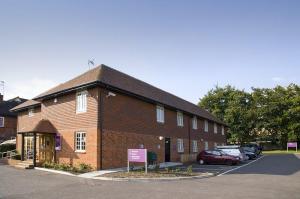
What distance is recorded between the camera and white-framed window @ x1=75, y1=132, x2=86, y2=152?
71.6 ft

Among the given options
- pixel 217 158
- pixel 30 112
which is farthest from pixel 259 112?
pixel 30 112

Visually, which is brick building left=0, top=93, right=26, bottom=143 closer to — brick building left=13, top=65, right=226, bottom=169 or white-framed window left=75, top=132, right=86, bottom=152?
brick building left=13, top=65, right=226, bottom=169

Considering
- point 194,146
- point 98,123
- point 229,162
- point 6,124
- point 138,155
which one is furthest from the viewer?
point 6,124

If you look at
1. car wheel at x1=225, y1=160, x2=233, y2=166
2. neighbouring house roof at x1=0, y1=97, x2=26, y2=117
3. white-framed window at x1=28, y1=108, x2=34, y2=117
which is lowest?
car wheel at x1=225, y1=160, x2=233, y2=166

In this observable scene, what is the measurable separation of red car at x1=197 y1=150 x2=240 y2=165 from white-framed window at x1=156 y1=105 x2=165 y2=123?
4898mm

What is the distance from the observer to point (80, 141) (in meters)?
22.1

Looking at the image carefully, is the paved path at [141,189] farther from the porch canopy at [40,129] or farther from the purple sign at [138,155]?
the porch canopy at [40,129]

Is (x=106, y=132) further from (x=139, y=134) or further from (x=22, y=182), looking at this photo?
(x=22, y=182)

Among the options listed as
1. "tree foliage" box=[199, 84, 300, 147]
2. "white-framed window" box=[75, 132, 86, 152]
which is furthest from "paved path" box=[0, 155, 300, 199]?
"tree foliage" box=[199, 84, 300, 147]

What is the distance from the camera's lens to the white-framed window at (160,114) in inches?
1112

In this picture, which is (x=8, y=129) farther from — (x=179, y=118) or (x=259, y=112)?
(x=259, y=112)

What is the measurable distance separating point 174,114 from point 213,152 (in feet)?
17.4

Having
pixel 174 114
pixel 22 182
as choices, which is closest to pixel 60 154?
Answer: pixel 22 182

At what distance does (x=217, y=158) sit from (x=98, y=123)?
1258 cm
